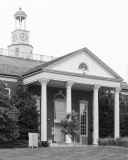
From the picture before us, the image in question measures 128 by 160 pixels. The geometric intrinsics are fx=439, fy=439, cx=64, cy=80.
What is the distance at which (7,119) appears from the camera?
38344 mm

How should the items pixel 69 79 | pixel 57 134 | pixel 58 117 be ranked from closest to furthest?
pixel 69 79
pixel 57 134
pixel 58 117

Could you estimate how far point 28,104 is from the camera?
4291 cm

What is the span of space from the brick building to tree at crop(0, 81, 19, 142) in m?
3.12

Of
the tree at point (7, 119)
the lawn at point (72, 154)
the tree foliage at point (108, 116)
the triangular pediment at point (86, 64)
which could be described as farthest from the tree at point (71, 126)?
the tree foliage at point (108, 116)

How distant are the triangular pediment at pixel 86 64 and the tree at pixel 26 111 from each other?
390cm

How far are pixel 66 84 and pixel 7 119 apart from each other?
26.4 feet

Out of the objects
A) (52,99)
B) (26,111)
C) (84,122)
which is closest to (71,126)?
(26,111)

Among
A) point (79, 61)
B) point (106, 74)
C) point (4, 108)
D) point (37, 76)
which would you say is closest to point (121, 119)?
point (106, 74)

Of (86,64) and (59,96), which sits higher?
(86,64)

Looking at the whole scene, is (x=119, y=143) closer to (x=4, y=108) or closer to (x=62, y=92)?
(x=4, y=108)

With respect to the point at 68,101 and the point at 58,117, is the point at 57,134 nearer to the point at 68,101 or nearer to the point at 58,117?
the point at 58,117

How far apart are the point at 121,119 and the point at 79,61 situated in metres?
9.78

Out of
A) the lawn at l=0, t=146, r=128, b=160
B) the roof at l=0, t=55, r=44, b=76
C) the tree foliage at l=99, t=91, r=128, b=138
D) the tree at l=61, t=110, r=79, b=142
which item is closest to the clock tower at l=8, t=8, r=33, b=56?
the roof at l=0, t=55, r=44, b=76

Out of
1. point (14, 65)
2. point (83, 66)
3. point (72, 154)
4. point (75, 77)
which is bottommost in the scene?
point (72, 154)
